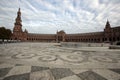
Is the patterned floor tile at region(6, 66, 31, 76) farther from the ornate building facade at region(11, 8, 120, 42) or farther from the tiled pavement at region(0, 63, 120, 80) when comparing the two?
the ornate building facade at region(11, 8, 120, 42)

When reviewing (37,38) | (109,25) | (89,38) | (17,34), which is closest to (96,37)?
(89,38)

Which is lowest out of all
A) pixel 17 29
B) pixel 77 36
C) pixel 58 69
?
pixel 58 69

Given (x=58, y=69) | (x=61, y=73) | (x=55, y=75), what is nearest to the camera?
(x=55, y=75)

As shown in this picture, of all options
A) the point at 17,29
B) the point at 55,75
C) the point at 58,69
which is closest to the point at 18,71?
the point at 55,75

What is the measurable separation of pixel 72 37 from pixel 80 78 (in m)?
105

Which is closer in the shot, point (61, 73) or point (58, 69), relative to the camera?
point (61, 73)

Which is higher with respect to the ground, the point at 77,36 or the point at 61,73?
the point at 77,36

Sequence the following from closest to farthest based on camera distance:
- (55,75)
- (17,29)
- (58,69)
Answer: (55,75)
(58,69)
(17,29)

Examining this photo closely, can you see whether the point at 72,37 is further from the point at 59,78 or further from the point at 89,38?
the point at 59,78

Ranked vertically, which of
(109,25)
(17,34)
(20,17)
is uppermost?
(20,17)

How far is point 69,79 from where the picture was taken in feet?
8.18

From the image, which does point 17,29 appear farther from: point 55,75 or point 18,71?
point 55,75

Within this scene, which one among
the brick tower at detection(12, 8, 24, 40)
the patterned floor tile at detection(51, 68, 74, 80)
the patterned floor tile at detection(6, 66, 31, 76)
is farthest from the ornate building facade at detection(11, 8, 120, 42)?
the patterned floor tile at detection(51, 68, 74, 80)

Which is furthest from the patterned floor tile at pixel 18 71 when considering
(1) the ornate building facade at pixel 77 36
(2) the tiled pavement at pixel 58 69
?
(1) the ornate building facade at pixel 77 36
